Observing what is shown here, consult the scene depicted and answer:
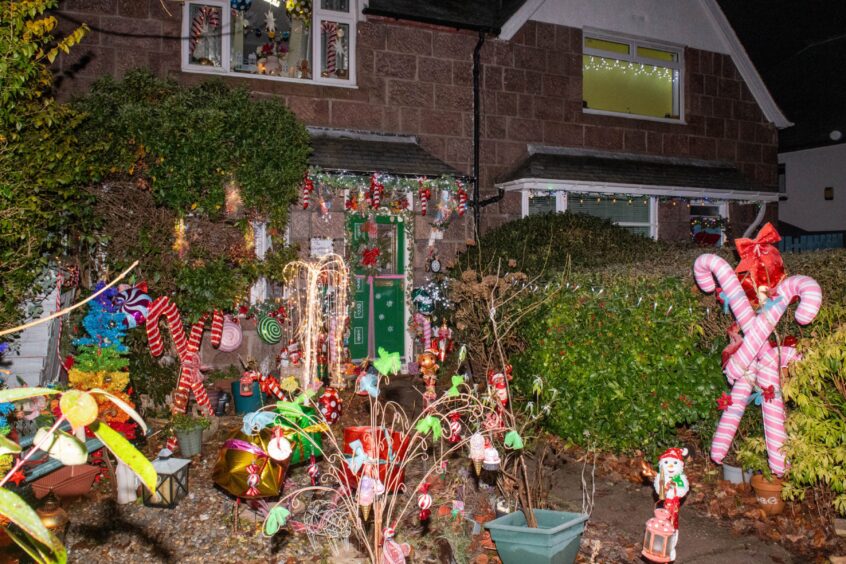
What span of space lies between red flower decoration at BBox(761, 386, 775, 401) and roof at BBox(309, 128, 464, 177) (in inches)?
258

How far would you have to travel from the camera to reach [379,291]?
37.0ft

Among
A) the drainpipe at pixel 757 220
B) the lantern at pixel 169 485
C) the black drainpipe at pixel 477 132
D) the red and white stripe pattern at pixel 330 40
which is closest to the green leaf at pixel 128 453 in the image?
the lantern at pixel 169 485

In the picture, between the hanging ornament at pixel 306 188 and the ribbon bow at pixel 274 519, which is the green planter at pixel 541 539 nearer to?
the ribbon bow at pixel 274 519

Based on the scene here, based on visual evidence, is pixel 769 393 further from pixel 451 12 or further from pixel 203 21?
pixel 203 21

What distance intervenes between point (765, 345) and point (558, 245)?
13.5 feet

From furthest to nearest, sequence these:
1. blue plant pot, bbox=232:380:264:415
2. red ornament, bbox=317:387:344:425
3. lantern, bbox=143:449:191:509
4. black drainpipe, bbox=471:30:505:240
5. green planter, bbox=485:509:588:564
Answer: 1. black drainpipe, bbox=471:30:505:240
2. blue plant pot, bbox=232:380:264:415
3. red ornament, bbox=317:387:344:425
4. lantern, bbox=143:449:191:509
5. green planter, bbox=485:509:588:564

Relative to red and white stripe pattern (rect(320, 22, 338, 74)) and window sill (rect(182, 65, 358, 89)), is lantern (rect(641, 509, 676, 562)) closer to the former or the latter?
window sill (rect(182, 65, 358, 89))

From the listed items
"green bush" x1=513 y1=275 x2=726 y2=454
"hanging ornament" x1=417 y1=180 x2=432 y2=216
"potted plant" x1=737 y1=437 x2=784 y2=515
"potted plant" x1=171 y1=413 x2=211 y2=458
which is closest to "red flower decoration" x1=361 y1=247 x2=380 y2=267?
"hanging ornament" x1=417 y1=180 x2=432 y2=216

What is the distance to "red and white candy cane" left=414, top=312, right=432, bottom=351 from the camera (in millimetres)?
11023

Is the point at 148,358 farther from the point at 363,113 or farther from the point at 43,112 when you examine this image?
the point at 363,113

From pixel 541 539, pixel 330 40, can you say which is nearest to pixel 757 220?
pixel 330 40

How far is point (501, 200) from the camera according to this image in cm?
1195

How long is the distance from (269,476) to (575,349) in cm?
316

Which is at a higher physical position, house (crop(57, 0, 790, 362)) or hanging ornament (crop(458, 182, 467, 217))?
house (crop(57, 0, 790, 362))
